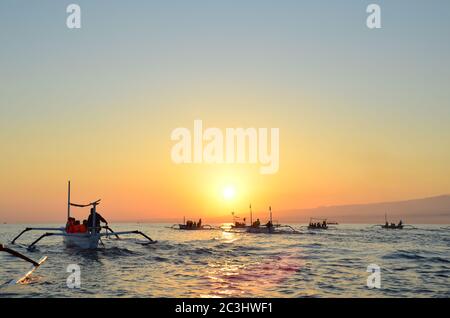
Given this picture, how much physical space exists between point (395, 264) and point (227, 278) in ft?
55.6

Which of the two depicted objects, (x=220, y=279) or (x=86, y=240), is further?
(x=86, y=240)

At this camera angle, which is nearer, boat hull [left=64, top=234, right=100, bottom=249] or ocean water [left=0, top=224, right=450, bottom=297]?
ocean water [left=0, top=224, right=450, bottom=297]

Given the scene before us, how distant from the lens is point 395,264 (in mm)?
33969

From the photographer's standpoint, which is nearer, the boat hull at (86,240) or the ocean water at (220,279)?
the ocean water at (220,279)
